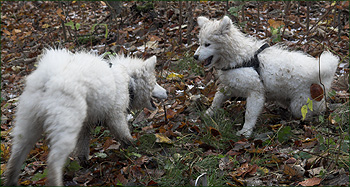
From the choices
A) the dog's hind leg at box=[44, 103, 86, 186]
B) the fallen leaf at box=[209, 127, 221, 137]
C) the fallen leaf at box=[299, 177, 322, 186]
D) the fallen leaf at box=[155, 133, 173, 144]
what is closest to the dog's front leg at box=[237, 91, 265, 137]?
the fallen leaf at box=[209, 127, 221, 137]

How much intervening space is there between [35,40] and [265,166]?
728cm

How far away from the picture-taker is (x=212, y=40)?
15.7 feet

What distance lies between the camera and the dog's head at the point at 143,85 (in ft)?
14.8

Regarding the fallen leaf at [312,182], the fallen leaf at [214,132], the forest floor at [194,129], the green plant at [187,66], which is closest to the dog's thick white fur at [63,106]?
the forest floor at [194,129]

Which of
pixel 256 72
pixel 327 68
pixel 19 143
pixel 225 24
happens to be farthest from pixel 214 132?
pixel 19 143

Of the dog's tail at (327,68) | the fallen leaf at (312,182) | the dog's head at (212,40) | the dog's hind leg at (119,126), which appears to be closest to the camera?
the fallen leaf at (312,182)

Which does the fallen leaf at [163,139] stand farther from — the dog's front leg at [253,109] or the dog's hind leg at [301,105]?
the dog's hind leg at [301,105]

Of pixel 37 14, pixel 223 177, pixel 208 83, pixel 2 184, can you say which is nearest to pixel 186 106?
pixel 208 83

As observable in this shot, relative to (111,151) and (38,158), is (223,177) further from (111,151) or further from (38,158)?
(38,158)

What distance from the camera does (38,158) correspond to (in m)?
4.29

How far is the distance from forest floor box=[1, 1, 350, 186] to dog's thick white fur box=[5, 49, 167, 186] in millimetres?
358

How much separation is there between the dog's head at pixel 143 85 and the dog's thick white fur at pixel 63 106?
1.71ft

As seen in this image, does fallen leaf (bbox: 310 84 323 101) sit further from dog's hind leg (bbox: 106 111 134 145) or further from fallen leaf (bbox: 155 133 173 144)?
dog's hind leg (bbox: 106 111 134 145)

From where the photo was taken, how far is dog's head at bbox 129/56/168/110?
178 inches
